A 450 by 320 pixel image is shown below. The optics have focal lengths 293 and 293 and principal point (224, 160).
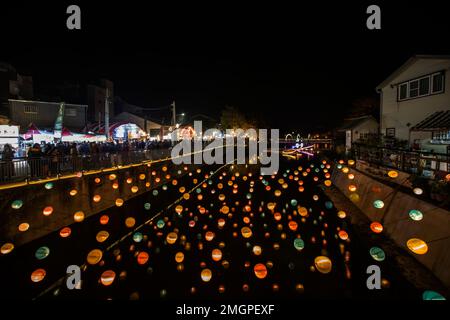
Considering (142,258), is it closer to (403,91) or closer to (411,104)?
(411,104)

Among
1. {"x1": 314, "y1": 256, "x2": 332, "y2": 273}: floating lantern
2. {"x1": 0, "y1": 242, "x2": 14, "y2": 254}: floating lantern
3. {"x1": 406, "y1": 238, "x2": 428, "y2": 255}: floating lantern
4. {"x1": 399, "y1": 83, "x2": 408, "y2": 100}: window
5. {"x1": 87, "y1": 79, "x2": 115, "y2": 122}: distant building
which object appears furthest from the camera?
{"x1": 87, "y1": 79, "x2": 115, "y2": 122}: distant building

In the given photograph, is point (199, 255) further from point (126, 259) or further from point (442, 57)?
point (442, 57)

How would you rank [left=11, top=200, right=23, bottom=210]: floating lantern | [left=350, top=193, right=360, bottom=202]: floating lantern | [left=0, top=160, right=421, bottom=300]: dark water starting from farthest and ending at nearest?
1. [left=350, top=193, right=360, bottom=202]: floating lantern
2. [left=11, top=200, right=23, bottom=210]: floating lantern
3. [left=0, top=160, right=421, bottom=300]: dark water

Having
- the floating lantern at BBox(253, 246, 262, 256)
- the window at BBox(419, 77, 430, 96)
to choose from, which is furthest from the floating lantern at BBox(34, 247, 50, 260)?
the window at BBox(419, 77, 430, 96)

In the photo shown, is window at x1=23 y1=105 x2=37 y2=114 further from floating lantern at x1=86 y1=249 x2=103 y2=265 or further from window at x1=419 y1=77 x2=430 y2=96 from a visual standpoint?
window at x1=419 y1=77 x2=430 y2=96

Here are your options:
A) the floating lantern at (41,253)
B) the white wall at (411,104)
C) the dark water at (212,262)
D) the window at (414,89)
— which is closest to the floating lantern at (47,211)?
the dark water at (212,262)

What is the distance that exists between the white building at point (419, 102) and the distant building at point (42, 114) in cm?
3052

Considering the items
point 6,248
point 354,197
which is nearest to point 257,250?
point 6,248

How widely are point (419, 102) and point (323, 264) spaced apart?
49.5ft

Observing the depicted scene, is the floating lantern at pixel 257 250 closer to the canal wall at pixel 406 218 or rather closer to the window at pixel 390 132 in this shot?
the canal wall at pixel 406 218

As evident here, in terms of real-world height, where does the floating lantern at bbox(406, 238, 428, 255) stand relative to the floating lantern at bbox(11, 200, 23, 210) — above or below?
below

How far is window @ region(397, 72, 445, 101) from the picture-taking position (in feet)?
52.6
